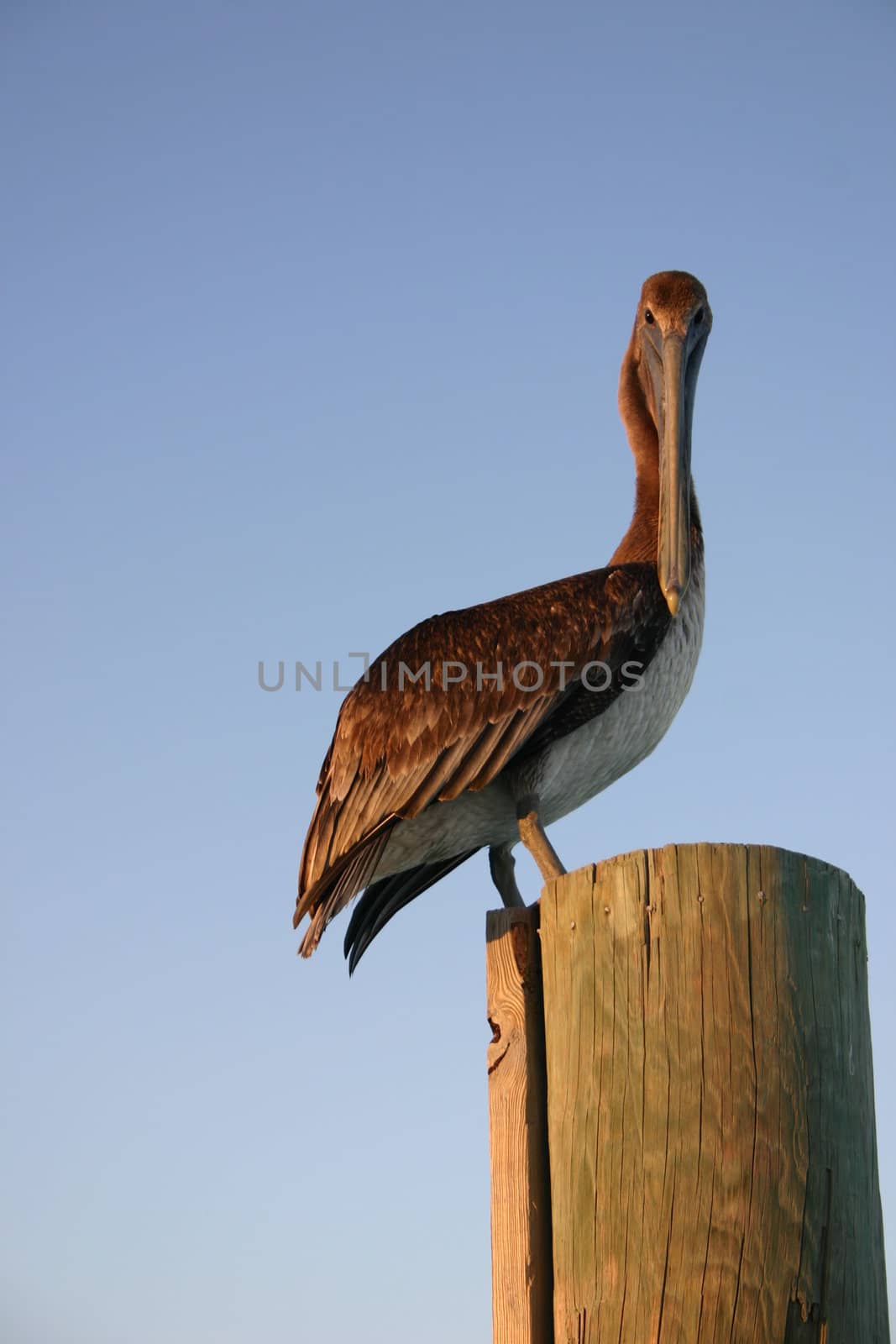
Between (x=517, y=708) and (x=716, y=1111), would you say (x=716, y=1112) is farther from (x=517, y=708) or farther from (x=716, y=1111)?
(x=517, y=708)

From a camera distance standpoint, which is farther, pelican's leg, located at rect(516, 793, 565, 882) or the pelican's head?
the pelican's head

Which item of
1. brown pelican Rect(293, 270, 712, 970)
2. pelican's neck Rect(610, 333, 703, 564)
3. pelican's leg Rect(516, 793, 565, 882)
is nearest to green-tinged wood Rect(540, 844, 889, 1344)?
pelican's leg Rect(516, 793, 565, 882)

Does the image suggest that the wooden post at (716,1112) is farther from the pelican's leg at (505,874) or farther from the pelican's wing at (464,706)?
the pelican's leg at (505,874)

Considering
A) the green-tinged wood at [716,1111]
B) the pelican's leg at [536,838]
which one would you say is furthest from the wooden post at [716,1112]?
the pelican's leg at [536,838]

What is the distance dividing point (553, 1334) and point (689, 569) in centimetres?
308

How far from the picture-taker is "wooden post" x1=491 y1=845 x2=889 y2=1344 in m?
2.63

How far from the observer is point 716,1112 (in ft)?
8.84

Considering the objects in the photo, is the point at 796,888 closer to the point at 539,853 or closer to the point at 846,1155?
the point at 846,1155

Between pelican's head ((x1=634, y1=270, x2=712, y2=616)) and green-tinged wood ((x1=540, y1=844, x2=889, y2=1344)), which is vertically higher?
pelican's head ((x1=634, y1=270, x2=712, y2=616))

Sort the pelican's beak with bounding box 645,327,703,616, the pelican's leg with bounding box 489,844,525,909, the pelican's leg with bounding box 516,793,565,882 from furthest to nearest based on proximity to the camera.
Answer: the pelican's leg with bounding box 489,844,525,909 → the pelican's beak with bounding box 645,327,703,616 → the pelican's leg with bounding box 516,793,565,882

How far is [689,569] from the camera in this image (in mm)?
5398

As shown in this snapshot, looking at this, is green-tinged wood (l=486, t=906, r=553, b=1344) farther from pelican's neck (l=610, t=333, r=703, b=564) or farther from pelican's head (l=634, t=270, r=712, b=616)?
pelican's neck (l=610, t=333, r=703, b=564)

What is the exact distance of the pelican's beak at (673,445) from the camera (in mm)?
5219

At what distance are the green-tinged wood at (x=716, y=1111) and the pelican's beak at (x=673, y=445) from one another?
7.82ft
